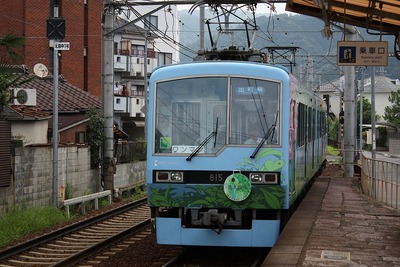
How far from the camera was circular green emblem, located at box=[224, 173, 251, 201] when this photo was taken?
33.5 ft

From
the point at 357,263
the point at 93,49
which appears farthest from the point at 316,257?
the point at 93,49

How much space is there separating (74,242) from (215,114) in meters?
4.49

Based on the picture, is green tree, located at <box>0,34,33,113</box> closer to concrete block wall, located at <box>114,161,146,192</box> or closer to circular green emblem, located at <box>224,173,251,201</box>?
circular green emblem, located at <box>224,173,251,201</box>

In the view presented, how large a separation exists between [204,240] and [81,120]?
14260mm

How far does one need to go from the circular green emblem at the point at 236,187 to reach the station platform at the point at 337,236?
0.85 m

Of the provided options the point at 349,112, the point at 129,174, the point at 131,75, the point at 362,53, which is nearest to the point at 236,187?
the point at 362,53

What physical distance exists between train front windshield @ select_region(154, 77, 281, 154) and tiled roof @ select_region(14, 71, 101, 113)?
13765mm

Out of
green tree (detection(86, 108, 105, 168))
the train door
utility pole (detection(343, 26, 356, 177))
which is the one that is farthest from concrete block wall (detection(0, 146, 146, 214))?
utility pole (detection(343, 26, 356, 177))

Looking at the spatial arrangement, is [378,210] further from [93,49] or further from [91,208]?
[93,49]

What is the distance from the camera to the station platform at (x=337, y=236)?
8805 mm

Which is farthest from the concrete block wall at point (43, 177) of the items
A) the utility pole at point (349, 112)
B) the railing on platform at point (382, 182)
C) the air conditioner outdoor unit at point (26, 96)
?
the utility pole at point (349, 112)

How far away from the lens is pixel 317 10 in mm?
13984

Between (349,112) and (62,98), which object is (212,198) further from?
(62,98)

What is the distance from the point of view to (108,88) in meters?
20.8
